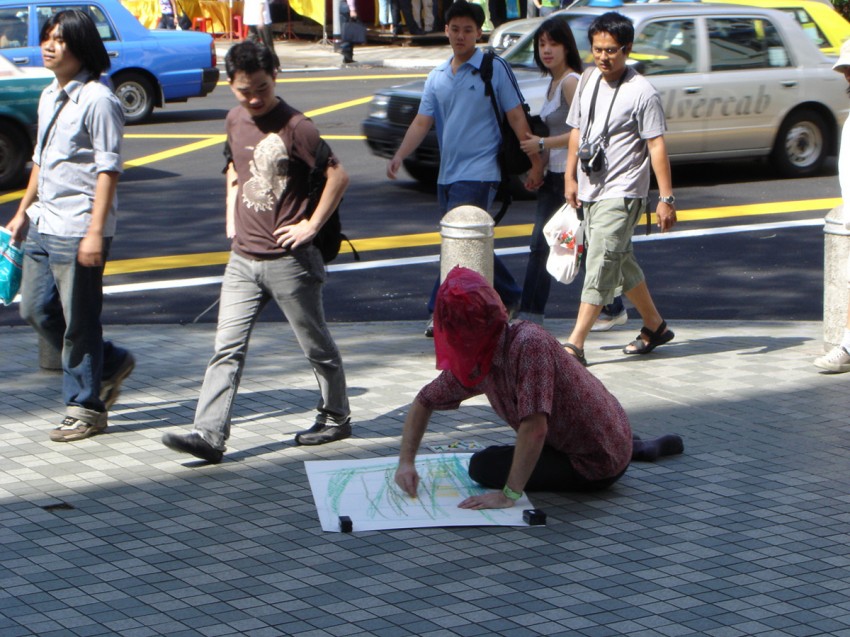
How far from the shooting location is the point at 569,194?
25.0ft

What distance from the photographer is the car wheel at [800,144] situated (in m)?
14.3

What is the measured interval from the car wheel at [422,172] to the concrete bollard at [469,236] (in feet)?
20.0

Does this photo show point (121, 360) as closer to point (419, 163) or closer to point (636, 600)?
point (636, 600)

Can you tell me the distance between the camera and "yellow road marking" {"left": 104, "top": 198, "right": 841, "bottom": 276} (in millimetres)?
10625

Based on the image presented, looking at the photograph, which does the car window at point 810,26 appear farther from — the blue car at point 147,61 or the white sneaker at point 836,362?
the white sneaker at point 836,362

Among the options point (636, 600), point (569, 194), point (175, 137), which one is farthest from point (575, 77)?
point (175, 137)

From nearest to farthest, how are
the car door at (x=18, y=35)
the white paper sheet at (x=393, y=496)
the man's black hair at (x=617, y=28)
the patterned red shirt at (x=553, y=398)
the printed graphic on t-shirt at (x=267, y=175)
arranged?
the patterned red shirt at (x=553, y=398), the white paper sheet at (x=393, y=496), the printed graphic on t-shirt at (x=267, y=175), the man's black hair at (x=617, y=28), the car door at (x=18, y=35)

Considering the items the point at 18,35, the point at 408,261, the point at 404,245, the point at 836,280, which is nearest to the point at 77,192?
the point at 836,280

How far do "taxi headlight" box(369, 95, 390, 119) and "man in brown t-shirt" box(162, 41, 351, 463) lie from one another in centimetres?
806

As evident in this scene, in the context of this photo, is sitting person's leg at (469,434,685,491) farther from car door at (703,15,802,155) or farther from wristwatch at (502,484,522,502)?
car door at (703,15,802,155)

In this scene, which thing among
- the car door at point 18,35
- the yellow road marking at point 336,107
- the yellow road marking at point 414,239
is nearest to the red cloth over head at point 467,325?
the yellow road marking at point 414,239

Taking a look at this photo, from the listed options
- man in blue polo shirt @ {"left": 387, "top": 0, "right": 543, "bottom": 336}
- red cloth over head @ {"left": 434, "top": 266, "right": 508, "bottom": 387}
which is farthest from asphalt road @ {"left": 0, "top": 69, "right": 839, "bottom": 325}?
red cloth over head @ {"left": 434, "top": 266, "right": 508, "bottom": 387}

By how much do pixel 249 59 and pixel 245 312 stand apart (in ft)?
3.52

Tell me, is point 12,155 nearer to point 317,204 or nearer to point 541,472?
point 317,204
